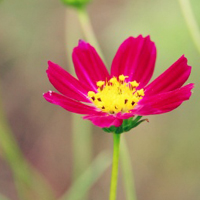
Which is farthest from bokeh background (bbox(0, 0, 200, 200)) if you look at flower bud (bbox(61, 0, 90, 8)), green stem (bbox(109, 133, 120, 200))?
green stem (bbox(109, 133, 120, 200))

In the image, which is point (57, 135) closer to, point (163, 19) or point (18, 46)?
point (18, 46)

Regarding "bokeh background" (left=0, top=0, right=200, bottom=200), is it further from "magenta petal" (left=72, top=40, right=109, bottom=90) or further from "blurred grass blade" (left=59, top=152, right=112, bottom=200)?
"magenta petal" (left=72, top=40, right=109, bottom=90)

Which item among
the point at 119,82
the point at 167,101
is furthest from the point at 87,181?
the point at 167,101

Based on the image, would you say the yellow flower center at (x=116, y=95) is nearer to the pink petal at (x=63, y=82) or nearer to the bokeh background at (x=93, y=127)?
the pink petal at (x=63, y=82)

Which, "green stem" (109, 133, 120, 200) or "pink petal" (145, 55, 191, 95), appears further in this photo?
"pink petal" (145, 55, 191, 95)

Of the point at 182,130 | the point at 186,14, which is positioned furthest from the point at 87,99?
the point at 182,130

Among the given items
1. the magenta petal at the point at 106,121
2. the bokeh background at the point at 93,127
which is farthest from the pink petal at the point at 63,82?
the bokeh background at the point at 93,127

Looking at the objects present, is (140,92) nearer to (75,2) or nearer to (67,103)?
(67,103)
